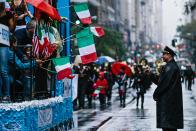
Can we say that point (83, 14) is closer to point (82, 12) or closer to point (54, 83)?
point (82, 12)

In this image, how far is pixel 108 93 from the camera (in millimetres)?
29984

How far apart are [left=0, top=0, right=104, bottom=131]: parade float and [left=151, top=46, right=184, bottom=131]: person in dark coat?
1345 mm

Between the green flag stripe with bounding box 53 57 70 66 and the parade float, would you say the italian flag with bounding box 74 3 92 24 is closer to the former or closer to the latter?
the parade float

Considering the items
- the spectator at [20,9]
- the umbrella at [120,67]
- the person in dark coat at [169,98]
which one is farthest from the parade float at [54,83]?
the umbrella at [120,67]

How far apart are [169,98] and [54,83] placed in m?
2.03

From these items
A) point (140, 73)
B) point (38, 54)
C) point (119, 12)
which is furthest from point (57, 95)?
point (119, 12)

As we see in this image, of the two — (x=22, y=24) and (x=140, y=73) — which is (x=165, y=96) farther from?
(x=140, y=73)

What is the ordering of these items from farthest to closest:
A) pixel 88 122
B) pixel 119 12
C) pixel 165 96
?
1. pixel 119 12
2. pixel 88 122
3. pixel 165 96

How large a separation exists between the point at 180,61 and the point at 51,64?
98122 millimetres

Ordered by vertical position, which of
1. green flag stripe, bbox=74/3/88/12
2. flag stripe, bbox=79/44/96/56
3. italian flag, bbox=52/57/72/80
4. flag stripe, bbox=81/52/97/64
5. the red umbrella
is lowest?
italian flag, bbox=52/57/72/80

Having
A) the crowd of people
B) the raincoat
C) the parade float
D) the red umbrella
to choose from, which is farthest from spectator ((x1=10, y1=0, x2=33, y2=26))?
the crowd of people

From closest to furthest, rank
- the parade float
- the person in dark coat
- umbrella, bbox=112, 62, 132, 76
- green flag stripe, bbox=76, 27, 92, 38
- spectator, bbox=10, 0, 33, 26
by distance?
the parade float
spectator, bbox=10, 0, 33, 26
the person in dark coat
green flag stripe, bbox=76, 27, 92, 38
umbrella, bbox=112, 62, 132, 76

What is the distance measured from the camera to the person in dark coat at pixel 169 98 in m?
9.93

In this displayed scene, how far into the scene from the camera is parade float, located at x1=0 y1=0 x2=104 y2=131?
8266 millimetres
